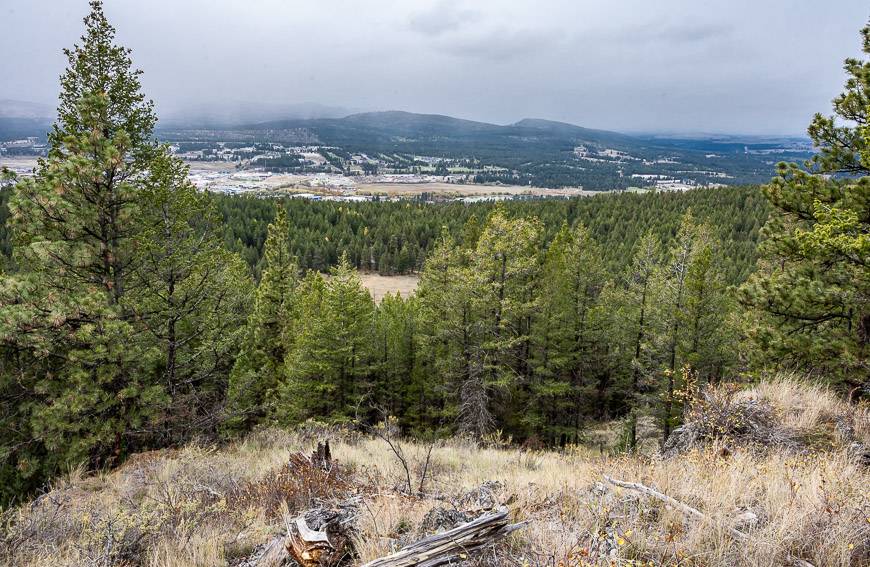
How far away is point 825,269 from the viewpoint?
9945mm

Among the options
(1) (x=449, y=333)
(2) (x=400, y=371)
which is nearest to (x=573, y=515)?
(1) (x=449, y=333)

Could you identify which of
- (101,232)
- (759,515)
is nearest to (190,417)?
(101,232)

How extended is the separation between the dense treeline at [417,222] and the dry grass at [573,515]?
5651 centimetres

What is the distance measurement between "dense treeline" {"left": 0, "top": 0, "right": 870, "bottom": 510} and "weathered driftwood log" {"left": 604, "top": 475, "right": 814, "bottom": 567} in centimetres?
285

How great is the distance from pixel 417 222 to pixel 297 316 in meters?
65.0

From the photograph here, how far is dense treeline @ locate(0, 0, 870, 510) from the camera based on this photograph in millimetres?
9609

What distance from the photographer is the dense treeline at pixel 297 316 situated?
378 inches

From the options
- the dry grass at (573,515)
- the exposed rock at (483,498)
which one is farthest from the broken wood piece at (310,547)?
the exposed rock at (483,498)

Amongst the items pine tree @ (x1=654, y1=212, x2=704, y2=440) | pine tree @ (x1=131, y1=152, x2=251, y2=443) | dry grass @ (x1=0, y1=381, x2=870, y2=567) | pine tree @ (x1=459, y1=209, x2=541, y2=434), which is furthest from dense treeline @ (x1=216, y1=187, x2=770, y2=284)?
dry grass @ (x1=0, y1=381, x2=870, y2=567)

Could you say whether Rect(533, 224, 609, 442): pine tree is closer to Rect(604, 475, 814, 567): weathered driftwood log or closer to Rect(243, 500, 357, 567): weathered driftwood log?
Rect(604, 475, 814, 567): weathered driftwood log

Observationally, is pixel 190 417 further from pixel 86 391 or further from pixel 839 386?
pixel 839 386

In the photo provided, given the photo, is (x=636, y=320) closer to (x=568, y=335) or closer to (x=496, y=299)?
(x=568, y=335)

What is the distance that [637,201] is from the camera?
82.6 meters

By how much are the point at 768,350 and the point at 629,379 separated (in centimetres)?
1598
